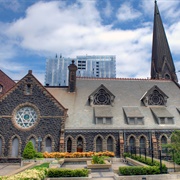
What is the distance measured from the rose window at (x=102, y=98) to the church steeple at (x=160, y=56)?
589 inches

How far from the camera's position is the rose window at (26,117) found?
85.6 feet

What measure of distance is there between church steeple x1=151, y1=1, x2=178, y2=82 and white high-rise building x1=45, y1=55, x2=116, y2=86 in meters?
88.8

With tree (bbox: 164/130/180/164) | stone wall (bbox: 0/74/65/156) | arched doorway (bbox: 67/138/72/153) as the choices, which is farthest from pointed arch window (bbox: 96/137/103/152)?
tree (bbox: 164/130/180/164)

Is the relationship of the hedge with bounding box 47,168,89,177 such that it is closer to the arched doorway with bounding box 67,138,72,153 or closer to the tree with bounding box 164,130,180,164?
the tree with bounding box 164,130,180,164

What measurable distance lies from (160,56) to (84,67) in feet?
356

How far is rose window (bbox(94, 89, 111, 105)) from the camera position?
29938 millimetres

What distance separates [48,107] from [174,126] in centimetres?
1618

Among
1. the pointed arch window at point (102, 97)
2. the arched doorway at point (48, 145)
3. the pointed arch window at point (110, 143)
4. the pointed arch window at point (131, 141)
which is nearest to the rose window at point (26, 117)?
the arched doorway at point (48, 145)

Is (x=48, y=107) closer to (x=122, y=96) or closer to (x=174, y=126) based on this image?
(x=122, y=96)

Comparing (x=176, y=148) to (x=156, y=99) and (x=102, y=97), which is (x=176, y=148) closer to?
(x=156, y=99)

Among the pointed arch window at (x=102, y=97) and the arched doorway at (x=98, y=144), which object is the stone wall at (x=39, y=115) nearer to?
the arched doorway at (x=98, y=144)

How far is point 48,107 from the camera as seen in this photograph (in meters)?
26.4

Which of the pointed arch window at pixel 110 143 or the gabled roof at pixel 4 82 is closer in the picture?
the pointed arch window at pixel 110 143

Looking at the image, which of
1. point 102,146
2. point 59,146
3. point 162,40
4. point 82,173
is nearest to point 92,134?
point 102,146
